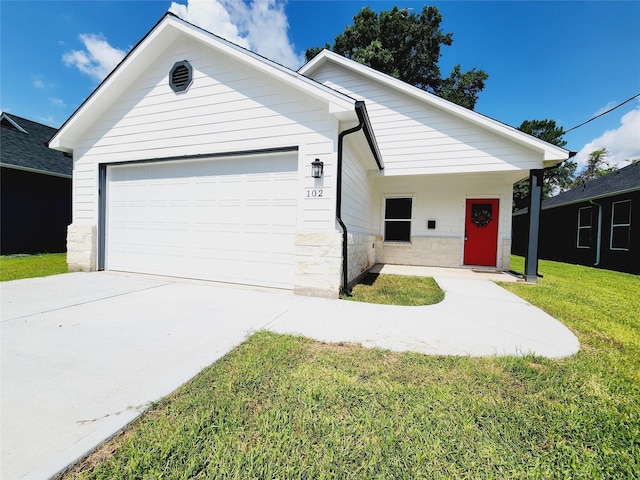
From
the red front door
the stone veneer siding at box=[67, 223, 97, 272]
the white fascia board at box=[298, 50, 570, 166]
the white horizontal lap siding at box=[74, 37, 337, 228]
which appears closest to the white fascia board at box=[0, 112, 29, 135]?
the white horizontal lap siding at box=[74, 37, 337, 228]

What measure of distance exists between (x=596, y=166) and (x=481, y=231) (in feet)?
129

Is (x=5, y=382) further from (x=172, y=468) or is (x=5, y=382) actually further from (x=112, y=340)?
(x=172, y=468)

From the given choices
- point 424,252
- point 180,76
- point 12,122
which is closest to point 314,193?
point 180,76

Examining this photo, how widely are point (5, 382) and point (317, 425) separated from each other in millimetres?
2486

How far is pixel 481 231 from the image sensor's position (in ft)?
28.2

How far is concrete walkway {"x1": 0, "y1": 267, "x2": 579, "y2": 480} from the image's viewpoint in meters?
1.65

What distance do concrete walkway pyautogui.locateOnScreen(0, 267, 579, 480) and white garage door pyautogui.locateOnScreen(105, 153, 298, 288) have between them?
669 millimetres

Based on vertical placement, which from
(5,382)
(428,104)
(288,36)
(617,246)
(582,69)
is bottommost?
(5,382)

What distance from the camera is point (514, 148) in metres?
6.69

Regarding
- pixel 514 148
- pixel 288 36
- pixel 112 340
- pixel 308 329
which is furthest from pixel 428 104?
pixel 288 36

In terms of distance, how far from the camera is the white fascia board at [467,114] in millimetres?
6184

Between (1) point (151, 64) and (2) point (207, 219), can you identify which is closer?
(2) point (207, 219)

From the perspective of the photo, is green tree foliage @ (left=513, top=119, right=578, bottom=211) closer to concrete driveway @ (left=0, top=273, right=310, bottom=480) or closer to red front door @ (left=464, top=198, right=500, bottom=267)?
red front door @ (left=464, top=198, right=500, bottom=267)

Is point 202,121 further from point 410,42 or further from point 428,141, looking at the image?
point 410,42
